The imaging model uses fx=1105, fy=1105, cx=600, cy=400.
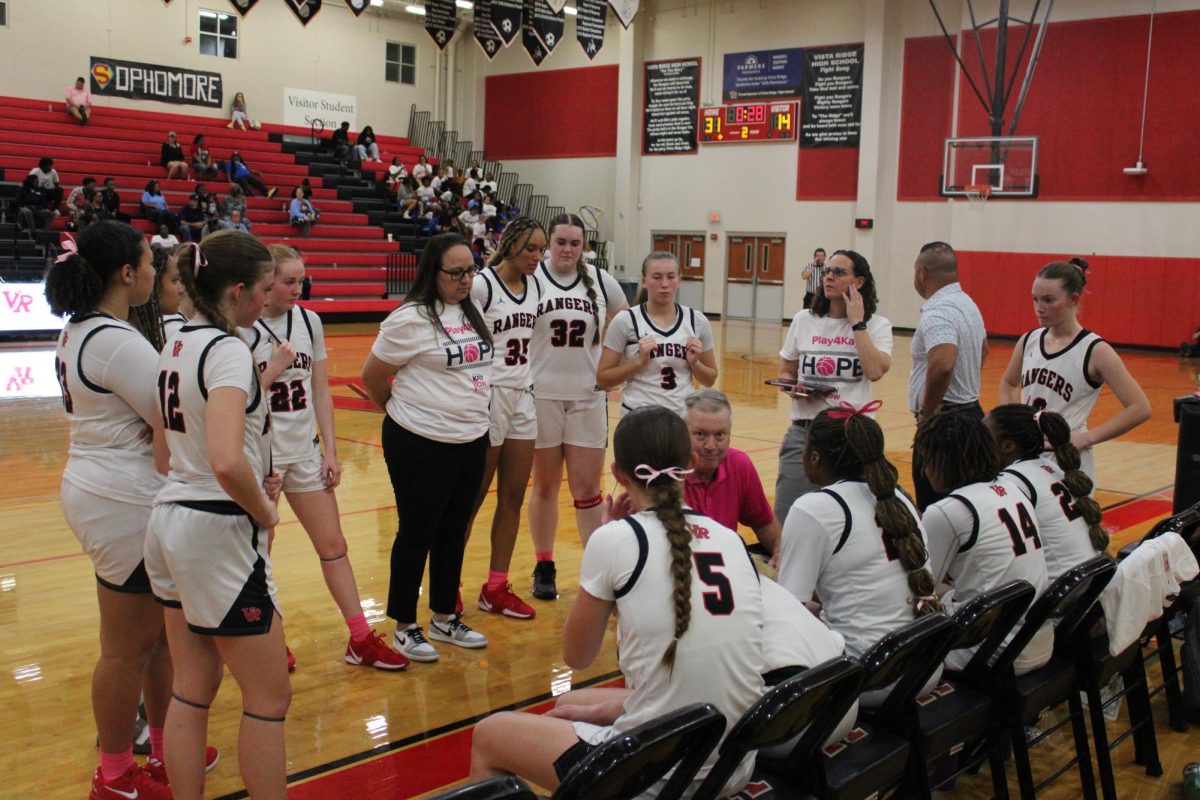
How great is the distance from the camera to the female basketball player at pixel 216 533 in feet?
8.36

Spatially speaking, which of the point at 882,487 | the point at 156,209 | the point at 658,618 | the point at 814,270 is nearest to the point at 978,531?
the point at 882,487

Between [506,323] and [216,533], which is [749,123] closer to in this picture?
[506,323]

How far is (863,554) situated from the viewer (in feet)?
9.22

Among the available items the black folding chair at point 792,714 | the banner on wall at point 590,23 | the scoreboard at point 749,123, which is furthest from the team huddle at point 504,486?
the scoreboard at point 749,123

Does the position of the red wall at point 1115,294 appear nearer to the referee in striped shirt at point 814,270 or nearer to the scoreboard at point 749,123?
the referee in striped shirt at point 814,270

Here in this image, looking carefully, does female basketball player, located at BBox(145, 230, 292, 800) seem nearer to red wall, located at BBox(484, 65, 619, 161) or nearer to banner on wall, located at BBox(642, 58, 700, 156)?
banner on wall, located at BBox(642, 58, 700, 156)

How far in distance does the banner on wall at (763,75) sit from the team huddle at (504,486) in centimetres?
1874

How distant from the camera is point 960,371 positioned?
4961mm

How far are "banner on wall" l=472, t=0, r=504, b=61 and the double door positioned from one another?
33.4 ft

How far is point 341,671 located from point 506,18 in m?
11.6

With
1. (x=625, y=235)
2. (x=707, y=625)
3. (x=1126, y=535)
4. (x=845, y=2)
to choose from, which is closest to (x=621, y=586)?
(x=707, y=625)

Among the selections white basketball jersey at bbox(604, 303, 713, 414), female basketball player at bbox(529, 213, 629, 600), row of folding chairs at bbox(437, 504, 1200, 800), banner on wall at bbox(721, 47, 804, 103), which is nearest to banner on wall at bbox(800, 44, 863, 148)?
banner on wall at bbox(721, 47, 804, 103)

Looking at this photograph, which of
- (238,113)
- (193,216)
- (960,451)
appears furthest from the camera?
(238,113)

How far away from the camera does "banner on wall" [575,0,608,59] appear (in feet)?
48.9
